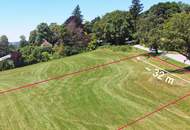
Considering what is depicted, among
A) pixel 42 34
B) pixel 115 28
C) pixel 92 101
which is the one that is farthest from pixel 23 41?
pixel 92 101

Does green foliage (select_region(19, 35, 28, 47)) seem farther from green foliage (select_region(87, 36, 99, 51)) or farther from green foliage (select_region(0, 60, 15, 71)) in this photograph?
green foliage (select_region(0, 60, 15, 71))

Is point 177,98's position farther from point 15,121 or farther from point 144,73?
point 15,121

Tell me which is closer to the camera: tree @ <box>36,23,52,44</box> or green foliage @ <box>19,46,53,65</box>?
green foliage @ <box>19,46,53,65</box>

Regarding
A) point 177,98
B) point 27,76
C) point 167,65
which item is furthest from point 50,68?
point 177,98

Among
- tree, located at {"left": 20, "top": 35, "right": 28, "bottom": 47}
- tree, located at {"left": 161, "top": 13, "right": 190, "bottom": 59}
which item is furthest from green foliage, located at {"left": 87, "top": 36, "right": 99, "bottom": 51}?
tree, located at {"left": 20, "top": 35, "right": 28, "bottom": 47}

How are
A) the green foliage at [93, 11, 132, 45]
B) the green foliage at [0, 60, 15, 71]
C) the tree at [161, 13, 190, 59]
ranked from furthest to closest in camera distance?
the green foliage at [93, 11, 132, 45], the green foliage at [0, 60, 15, 71], the tree at [161, 13, 190, 59]

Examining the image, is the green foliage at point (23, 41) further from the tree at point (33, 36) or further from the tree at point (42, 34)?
the tree at point (42, 34)

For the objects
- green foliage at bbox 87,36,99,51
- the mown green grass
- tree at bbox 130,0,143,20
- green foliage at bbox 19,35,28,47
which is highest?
tree at bbox 130,0,143,20
